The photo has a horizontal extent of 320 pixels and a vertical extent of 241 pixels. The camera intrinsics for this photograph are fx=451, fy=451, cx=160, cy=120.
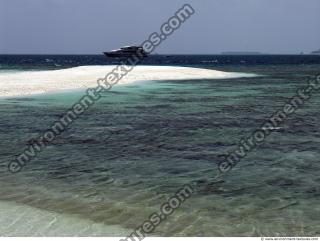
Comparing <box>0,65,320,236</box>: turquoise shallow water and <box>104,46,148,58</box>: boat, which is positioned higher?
<box>104,46,148,58</box>: boat

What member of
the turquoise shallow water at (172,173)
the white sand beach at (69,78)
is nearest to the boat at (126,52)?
the white sand beach at (69,78)

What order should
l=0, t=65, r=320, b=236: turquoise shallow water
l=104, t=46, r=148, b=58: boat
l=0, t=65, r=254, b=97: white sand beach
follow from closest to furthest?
l=0, t=65, r=320, b=236: turquoise shallow water, l=0, t=65, r=254, b=97: white sand beach, l=104, t=46, r=148, b=58: boat

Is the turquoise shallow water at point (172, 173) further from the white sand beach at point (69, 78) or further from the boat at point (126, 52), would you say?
the boat at point (126, 52)

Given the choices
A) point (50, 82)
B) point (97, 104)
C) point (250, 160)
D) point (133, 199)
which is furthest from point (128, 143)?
point (50, 82)

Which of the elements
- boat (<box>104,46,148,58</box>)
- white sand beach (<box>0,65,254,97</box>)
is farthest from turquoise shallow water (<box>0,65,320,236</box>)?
boat (<box>104,46,148,58</box>)

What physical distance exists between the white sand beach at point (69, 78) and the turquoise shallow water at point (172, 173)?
18033 millimetres

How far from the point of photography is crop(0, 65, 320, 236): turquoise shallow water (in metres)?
10.2

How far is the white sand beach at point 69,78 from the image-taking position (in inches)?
1724

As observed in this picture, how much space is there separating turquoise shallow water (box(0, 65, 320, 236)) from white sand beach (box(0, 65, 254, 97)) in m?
18.0

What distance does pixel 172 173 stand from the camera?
13.9 meters

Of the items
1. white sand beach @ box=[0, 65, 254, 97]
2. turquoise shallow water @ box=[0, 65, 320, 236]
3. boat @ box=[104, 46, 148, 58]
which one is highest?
boat @ box=[104, 46, 148, 58]

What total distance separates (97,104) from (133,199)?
2315 cm

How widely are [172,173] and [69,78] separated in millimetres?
43860

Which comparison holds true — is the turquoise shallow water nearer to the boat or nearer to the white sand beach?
the white sand beach
